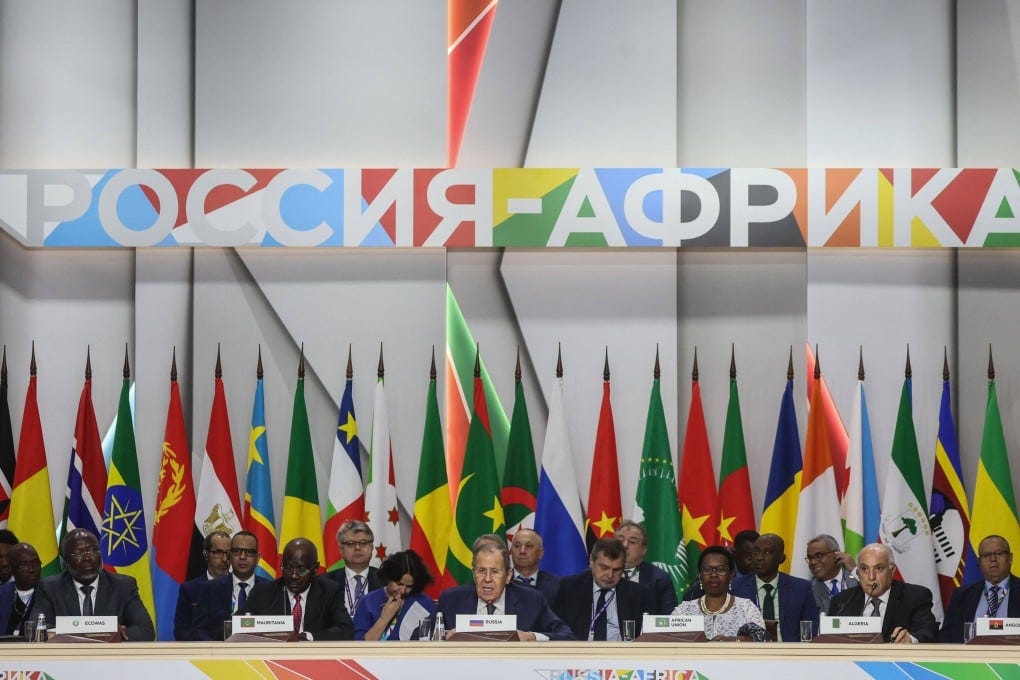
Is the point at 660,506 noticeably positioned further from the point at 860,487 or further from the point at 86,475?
the point at 86,475

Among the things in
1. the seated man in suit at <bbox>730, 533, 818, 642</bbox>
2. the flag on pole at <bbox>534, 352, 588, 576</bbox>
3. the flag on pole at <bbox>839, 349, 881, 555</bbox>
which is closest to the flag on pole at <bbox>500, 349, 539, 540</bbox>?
the flag on pole at <bbox>534, 352, 588, 576</bbox>

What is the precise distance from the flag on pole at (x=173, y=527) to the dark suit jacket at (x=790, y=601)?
305 centimetres

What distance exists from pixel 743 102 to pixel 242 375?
347cm

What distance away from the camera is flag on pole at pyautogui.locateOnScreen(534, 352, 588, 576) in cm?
737

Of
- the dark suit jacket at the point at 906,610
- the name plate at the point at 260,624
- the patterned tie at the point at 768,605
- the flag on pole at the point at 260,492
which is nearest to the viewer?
the name plate at the point at 260,624

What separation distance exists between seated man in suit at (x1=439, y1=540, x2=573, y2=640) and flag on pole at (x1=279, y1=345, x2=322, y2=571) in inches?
66.6

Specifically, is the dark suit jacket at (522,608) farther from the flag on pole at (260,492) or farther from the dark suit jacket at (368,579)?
the flag on pole at (260,492)

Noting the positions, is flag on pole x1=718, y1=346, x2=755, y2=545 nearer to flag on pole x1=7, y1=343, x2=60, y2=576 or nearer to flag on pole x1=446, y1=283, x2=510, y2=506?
flag on pole x1=446, y1=283, x2=510, y2=506

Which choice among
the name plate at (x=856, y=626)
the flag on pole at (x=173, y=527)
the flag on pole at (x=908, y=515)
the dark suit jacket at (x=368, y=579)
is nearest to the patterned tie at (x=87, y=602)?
the flag on pole at (x=173, y=527)

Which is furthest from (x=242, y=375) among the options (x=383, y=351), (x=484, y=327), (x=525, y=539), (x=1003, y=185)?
(x=1003, y=185)

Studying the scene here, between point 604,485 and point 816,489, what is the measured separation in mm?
1217

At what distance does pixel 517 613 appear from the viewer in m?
5.88

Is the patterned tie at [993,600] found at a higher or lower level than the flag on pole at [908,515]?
lower

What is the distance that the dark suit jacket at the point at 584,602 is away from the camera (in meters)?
6.54
